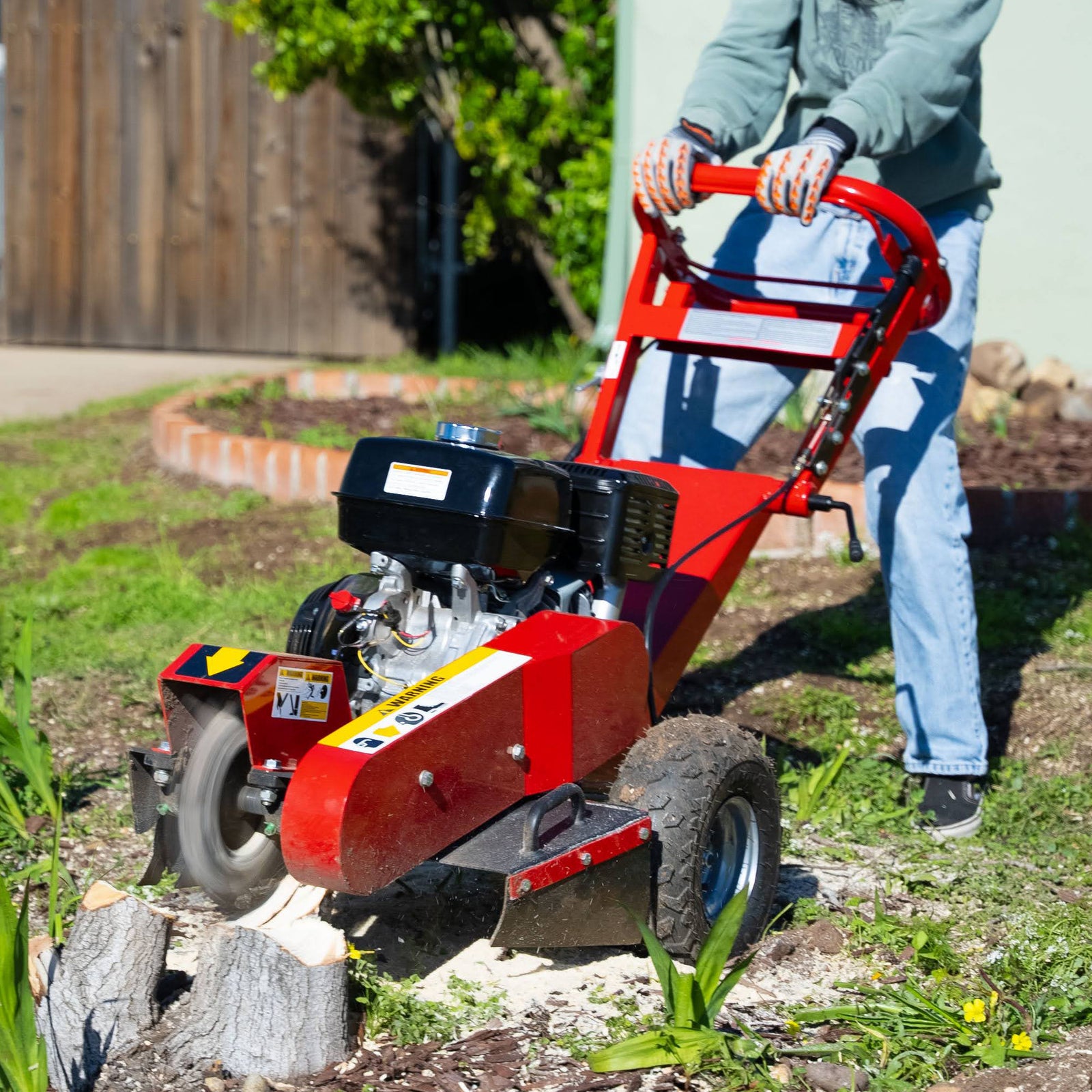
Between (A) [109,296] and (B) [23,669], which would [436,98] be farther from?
(B) [23,669]

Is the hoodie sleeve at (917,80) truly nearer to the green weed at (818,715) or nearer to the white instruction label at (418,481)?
the white instruction label at (418,481)

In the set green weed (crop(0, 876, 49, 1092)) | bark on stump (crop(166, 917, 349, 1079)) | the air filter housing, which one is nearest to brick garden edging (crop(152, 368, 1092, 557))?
the air filter housing

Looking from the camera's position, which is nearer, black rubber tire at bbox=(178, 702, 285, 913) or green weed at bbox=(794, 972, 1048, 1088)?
green weed at bbox=(794, 972, 1048, 1088)

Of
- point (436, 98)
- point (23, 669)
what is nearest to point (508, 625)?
point (23, 669)

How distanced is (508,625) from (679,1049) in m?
0.73

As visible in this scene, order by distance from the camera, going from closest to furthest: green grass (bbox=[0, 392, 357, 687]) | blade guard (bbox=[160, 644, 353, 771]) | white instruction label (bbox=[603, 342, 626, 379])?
blade guard (bbox=[160, 644, 353, 771]) → white instruction label (bbox=[603, 342, 626, 379]) → green grass (bbox=[0, 392, 357, 687])

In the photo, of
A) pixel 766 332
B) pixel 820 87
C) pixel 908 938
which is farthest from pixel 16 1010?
pixel 820 87

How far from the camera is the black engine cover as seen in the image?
7.39ft

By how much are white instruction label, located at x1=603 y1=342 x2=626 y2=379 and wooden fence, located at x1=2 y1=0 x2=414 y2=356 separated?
21.6 feet

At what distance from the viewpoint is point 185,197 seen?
30.0ft

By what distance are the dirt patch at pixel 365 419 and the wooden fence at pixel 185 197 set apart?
2354 mm

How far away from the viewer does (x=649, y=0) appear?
6.37 metres

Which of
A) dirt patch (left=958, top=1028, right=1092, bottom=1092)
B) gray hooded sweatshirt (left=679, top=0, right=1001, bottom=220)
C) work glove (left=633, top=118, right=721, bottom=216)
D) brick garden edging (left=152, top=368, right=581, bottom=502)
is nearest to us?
dirt patch (left=958, top=1028, right=1092, bottom=1092)

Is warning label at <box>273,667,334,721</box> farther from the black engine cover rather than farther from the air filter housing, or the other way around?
the air filter housing
